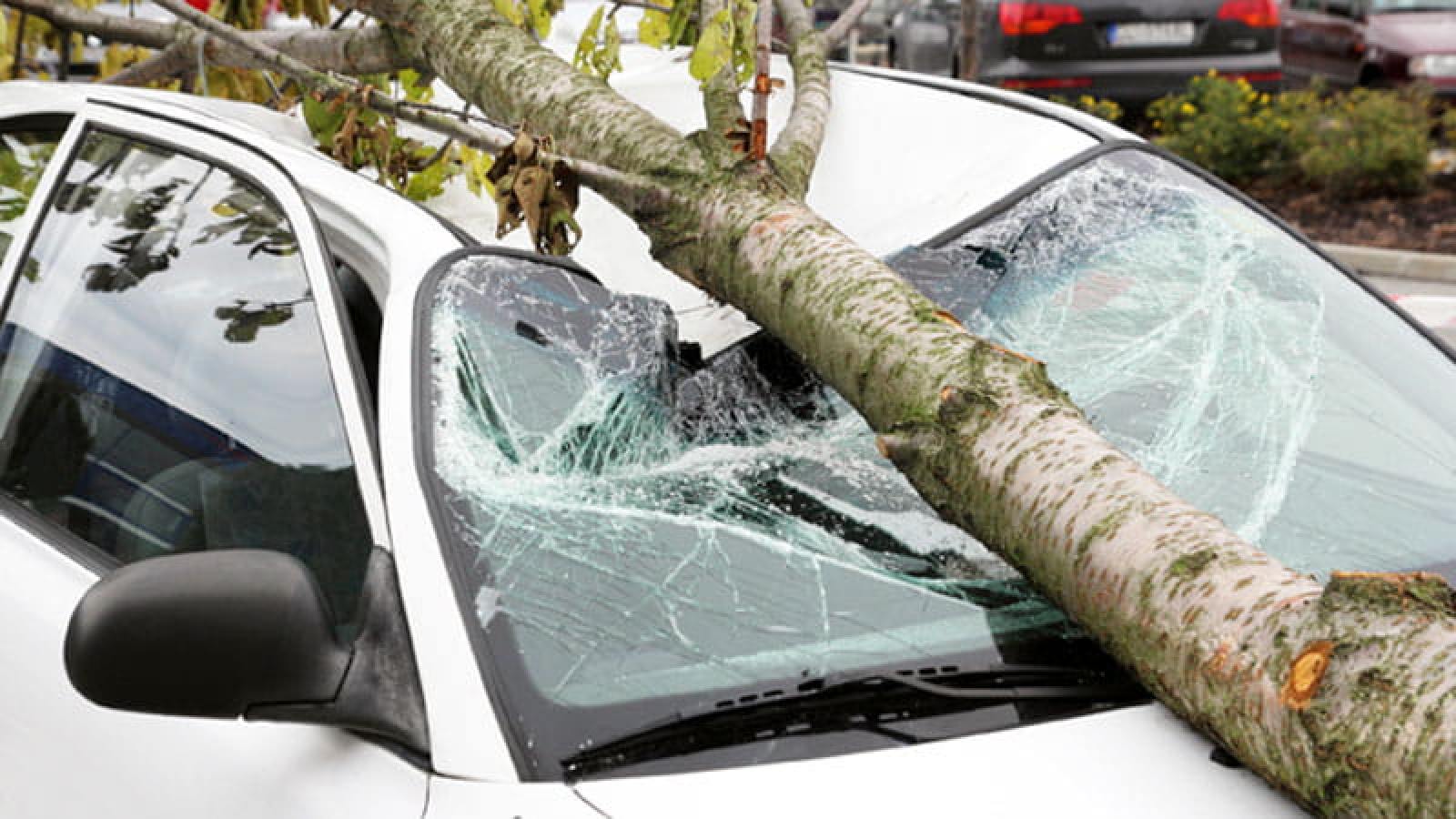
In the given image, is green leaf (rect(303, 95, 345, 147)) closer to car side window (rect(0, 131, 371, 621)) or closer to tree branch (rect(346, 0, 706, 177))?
tree branch (rect(346, 0, 706, 177))

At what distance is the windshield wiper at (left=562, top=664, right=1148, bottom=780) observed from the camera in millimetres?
1865

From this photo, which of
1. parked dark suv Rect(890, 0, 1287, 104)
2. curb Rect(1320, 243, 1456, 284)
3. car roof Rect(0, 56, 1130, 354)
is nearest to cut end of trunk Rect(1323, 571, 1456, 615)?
car roof Rect(0, 56, 1130, 354)

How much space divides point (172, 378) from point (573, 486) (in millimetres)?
692

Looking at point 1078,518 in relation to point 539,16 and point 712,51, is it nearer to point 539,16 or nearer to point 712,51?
point 712,51

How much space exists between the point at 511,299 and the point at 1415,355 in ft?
5.15

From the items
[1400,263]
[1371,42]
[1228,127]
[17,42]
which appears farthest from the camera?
[1371,42]

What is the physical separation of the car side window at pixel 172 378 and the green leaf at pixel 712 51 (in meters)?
0.80

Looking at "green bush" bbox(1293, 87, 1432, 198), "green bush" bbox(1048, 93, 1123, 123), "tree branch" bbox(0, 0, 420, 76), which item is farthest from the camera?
"green bush" bbox(1048, 93, 1123, 123)

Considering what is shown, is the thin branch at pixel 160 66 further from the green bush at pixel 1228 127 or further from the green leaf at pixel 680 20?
the green bush at pixel 1228 127

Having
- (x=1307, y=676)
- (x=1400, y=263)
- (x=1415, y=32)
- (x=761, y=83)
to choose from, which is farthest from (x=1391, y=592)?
(x=1415, y=32)

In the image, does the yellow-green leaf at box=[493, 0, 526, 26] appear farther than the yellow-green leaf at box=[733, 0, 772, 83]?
Yes

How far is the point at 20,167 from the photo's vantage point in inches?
119

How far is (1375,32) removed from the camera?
1627 centimetres

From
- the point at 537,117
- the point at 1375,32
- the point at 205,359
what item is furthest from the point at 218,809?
the point at 1375,32
